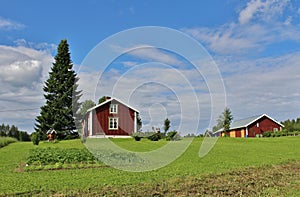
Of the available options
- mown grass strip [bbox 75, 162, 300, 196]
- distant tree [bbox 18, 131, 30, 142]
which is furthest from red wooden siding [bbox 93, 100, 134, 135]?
mown grass strip [bbox 75, 162, 300, 196]

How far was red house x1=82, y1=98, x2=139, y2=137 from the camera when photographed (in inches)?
1427

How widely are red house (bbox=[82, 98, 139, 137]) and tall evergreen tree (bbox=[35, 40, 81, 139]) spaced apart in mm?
6132

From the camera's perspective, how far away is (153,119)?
1468 cm

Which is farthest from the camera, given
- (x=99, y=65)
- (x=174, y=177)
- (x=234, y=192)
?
(x=99, y=65)

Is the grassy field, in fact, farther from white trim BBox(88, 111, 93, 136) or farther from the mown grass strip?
white trim BBox(88, 111, 93, 136)

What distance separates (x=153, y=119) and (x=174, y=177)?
543 centimetres

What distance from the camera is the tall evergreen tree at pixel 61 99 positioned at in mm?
42219

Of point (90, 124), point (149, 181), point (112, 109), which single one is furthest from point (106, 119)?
point (149, 181)

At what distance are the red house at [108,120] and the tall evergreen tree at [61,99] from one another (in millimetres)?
6132

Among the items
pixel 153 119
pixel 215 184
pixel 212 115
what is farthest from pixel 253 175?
pixel 153 119

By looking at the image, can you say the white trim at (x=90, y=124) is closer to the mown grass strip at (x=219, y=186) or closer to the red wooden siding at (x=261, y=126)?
the red wooden siding at (x=261, y=126)

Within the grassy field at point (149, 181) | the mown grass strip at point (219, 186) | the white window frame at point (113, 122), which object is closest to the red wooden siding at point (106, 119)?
the white window frame at point (113, 122)

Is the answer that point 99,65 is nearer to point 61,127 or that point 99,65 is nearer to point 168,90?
point 168,90

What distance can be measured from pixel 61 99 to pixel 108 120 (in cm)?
986
